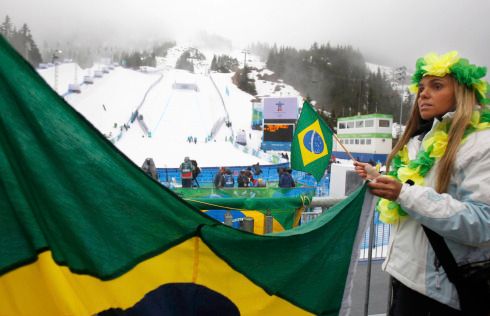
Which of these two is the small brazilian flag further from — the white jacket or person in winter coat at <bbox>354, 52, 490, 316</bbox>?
the white jacket

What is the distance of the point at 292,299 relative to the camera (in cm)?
156

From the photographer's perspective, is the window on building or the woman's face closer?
the woman's face

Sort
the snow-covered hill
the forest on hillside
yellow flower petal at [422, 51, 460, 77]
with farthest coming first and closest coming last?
1. the forest on hillside
2. the snow-covered hill
3. yellow flower petal at [422, 51, 460, 77]

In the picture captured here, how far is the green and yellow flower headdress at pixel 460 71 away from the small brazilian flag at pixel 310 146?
3713mm

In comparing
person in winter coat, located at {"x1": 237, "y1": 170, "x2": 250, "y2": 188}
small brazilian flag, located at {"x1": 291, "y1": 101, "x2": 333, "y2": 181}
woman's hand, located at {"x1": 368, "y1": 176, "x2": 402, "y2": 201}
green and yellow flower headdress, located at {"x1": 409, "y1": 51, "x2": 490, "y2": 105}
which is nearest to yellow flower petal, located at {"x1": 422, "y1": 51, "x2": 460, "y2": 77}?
green and yellow flower headdress, located at {"x1": 409, "y1": 51, "x2": 490, "y2": 105}

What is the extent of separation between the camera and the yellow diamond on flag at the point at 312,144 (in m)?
5.39

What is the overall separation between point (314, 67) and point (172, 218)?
14006 centimetres

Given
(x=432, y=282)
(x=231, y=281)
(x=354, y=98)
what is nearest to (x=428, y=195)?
(x=432, y=282)

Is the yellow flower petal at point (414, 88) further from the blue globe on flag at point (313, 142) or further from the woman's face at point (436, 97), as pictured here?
the blue globe on flag at point (313, 142)

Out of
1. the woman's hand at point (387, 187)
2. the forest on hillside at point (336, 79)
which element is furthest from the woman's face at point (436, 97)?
the forest on hillside at point (336, 79)

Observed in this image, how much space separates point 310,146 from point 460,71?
3991 millimetres

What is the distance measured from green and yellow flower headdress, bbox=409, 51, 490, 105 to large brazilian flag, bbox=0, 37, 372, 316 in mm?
935

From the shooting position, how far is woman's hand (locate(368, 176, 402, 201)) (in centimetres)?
146

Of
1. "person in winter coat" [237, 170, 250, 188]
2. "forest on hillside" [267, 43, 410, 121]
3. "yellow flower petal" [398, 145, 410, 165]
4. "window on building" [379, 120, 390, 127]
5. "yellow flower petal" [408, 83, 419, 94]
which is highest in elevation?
"forest on hillside" [267, 43, 410, 121]
